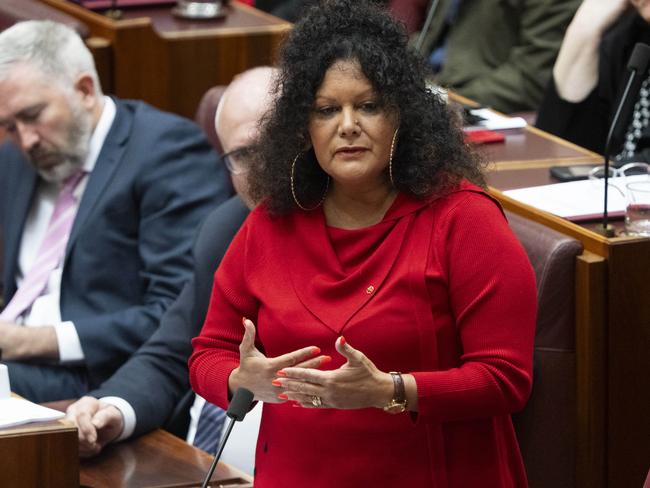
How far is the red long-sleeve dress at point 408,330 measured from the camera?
6.29ft

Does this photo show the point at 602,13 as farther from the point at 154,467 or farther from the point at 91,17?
the point at 154,467

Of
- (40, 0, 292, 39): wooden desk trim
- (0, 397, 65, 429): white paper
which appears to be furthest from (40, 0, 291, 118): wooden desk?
(0, 397, 65, 429): white paper

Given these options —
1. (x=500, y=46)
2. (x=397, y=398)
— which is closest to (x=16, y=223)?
(x=397, y=398)

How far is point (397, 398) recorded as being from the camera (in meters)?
1.88

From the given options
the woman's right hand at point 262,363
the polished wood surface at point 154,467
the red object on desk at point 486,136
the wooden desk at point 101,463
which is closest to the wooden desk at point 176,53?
the red object on desk at point 486,136

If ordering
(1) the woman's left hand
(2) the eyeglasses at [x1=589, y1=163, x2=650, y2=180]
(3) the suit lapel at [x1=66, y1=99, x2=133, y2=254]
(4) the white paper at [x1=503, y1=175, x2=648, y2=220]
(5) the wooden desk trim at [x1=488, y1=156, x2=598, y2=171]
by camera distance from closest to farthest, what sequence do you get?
1. (1) the woman's left hand
2. (4) the white paper at [x1=503, y1=175, x2=648, y2=220]
3. (2) the eyeglasses at [x1=589, y1=163, x2=650, y2=180]
4. (5) the wooden desk trim at [x1=488, y1=156, x2=598, y2=171]
5. (3) the suit lapel at [x1=66, y1=99, x2=133, y2=254]

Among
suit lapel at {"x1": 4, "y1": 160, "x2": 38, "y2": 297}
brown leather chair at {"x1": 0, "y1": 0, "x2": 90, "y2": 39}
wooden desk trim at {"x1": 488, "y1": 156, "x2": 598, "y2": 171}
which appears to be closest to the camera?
wooden desk trim at {"x1": 488, "y1": 156, "x2": 598, "y2": 171}

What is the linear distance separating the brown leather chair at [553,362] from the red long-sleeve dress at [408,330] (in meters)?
0.37

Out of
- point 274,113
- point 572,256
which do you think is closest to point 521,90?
point 572,256

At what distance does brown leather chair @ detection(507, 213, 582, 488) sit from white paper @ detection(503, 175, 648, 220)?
0.48 feet

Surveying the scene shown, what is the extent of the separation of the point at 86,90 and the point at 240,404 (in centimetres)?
149

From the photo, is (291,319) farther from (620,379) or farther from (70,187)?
(70,187)

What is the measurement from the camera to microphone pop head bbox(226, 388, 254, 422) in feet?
6.16

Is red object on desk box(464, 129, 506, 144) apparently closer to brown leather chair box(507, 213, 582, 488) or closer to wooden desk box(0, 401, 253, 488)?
brown leather chair box(507, 213, 582, 488)
